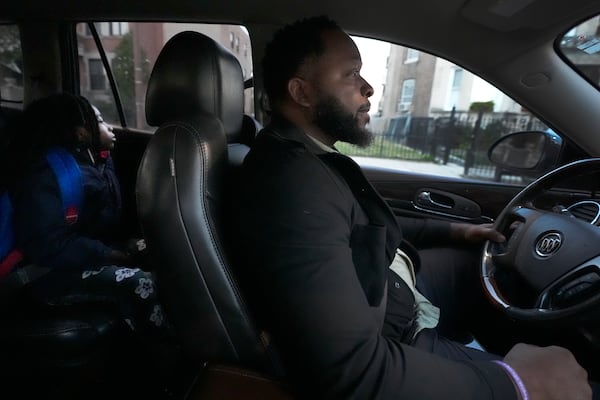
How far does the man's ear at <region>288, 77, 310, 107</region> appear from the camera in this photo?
1281mm

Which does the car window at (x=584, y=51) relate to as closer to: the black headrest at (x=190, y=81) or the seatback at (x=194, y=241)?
the black headrest at (x=190, y=81)

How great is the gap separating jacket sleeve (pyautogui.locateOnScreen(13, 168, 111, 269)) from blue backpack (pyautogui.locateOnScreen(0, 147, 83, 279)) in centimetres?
2

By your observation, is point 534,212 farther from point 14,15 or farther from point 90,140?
point 14,15

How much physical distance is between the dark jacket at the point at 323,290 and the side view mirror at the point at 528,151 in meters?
1.41

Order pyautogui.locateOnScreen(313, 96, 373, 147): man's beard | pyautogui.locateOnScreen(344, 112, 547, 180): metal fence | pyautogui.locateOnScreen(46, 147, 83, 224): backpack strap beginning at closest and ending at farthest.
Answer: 1. pyautogui.locateOnScreen(313, 96, 373, 147): man's beard
2. pyautogui.locateOnScreen(46, 147, 83, 224): backpack strap
3. pyautogui.locateOnScreen(344, 112, 547, 180): metal fence

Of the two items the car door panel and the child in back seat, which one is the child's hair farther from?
the car door panel

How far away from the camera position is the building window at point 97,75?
10.5 feet

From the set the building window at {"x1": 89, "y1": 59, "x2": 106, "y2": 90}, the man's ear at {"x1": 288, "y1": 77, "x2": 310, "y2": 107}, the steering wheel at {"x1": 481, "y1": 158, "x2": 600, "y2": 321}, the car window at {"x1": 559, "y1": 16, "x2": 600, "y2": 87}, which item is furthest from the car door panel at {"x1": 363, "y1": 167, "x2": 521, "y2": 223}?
the building window at {"x1": 89, "y1": 59, "x2": 106, "y2": 90}

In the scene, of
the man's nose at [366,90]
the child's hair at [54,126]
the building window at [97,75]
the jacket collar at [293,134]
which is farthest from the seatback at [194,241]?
Answer: the building window at [97,75]

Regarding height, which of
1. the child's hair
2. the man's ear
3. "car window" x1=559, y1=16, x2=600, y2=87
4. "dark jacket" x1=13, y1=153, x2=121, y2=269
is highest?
"car window" x1=559, y1=16, x2=600, y2=87

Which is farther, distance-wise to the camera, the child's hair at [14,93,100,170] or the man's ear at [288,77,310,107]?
the child's hair at [14,93,100,170]

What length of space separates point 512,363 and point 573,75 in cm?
135

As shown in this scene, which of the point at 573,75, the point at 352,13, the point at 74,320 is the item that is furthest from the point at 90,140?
the point at 573,75

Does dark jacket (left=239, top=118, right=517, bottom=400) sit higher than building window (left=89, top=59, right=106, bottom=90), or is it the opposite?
building window (left=89, top=59, right=106, bottom=90)
